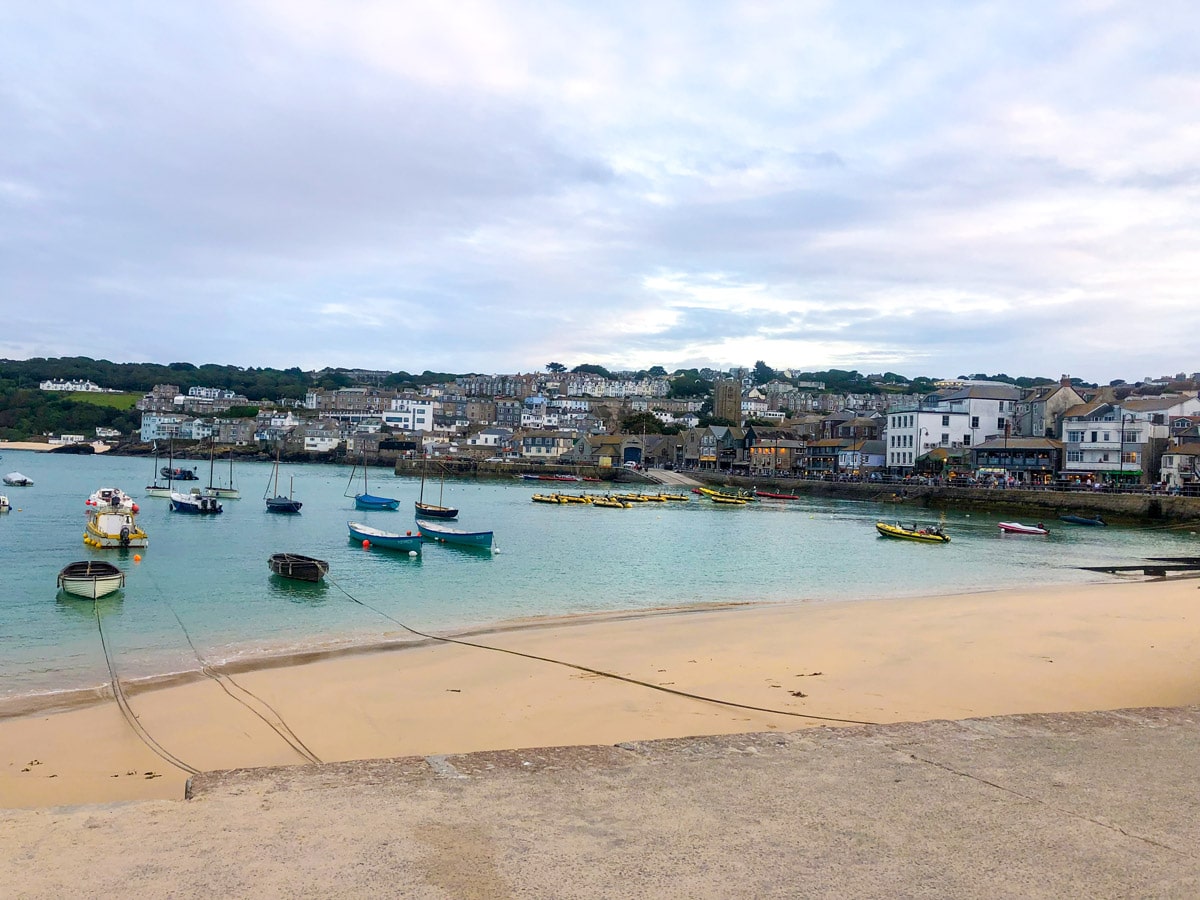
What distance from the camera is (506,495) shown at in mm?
81688

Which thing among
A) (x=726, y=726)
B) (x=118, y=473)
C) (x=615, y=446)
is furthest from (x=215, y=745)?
(x=615, y=446)

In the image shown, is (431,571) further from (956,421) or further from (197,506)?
(956,421)

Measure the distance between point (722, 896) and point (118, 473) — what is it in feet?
359

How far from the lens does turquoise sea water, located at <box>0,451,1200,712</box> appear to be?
731 inches

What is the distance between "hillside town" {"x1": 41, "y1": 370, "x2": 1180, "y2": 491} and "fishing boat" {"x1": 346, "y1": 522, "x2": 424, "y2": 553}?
56.2m

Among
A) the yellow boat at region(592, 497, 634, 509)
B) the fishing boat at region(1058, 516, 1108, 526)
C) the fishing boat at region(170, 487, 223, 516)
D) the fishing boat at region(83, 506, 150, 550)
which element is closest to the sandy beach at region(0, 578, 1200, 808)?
the fishing boat at region(83, 506, 150, 550)

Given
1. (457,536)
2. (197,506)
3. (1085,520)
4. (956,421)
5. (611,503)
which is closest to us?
(457,536)

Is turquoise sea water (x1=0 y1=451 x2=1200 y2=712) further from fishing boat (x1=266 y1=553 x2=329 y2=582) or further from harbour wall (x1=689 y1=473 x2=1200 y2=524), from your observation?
harbour wall (x1=689 y1=473 x2=1200 y2=524)

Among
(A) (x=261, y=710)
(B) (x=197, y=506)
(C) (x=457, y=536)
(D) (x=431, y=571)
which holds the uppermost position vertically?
(A) (x=261, y=710)

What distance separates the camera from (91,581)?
22.6 metres

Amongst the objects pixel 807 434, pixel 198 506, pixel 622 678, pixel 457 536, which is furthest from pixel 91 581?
pixel 807 434

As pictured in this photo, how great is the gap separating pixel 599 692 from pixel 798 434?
114m

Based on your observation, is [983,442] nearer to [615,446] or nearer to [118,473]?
[615,446]

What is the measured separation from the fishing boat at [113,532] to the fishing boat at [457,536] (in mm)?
11892
